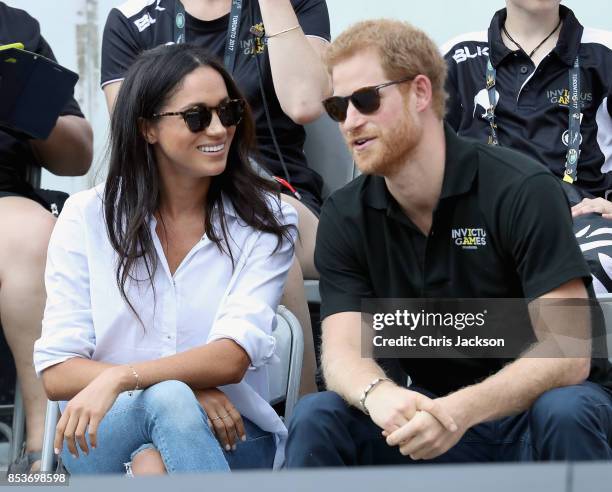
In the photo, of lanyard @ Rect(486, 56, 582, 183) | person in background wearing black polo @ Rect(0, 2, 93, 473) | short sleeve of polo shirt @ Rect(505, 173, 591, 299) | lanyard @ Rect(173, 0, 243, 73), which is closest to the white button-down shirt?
person in background wearing black polo @ Rect(0, 2, 93, 473)

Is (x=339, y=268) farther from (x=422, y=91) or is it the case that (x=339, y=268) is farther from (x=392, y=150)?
(x=422, y=91)

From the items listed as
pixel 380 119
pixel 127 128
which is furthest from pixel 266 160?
pixel 380 119

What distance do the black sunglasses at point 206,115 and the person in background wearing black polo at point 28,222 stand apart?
63cm

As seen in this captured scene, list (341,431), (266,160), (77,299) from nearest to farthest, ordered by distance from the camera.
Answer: (341,431) < (77,299) < (266,160)

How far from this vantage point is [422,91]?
2.63 m

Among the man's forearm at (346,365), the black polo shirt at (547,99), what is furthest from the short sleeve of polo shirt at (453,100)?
the man's forearm at (346,365)

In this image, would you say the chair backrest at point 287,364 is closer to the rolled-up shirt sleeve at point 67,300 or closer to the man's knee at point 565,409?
the rolled-up shirt sleeve at point 67,300

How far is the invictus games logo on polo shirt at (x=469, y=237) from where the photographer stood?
256cm

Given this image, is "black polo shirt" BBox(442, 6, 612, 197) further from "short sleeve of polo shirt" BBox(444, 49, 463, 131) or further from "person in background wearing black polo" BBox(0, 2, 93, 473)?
"person in background wearing black polo" BBox(0, 2, 93, 473)

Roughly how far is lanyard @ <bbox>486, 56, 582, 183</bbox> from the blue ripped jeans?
1496 mm

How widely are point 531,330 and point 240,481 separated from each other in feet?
3.79

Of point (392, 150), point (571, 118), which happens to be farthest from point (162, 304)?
point (571, 118)

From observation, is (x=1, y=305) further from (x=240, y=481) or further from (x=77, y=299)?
(x=240, y=481)

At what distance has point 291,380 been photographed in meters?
2.88
